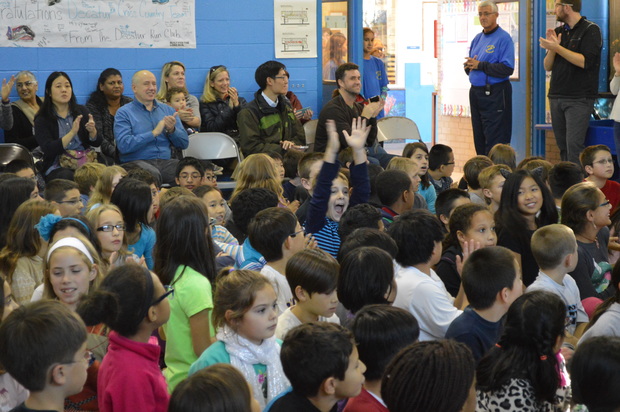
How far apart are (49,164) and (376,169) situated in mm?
2867

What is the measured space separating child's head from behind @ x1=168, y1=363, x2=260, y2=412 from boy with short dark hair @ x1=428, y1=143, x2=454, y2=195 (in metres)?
4.49

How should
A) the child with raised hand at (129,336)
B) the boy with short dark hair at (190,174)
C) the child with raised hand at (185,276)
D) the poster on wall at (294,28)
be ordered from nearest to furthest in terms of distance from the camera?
the child with raised hand at (129,336)
the child with raised hand at (185,276)
the boy with short dark hair at (190,174)
the poster on wall at (294,28)

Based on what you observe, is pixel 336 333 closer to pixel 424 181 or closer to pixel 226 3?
pixel 424 181

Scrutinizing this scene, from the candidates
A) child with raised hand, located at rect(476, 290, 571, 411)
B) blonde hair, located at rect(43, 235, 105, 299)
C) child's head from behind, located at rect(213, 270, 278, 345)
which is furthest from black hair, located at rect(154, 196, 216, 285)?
child with raised hand, located at rect(476, 290, 571, 411)

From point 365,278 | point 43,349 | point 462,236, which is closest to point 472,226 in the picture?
point 462,236

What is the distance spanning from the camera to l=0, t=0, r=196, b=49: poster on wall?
7.42 metres

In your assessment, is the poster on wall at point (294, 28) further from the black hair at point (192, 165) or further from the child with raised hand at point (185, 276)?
the child with raised hand at point (185, 276)

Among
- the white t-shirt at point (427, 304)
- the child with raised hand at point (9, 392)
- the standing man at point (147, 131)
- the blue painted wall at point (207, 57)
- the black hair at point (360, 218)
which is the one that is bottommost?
the child with raised hand at point (9, 392)

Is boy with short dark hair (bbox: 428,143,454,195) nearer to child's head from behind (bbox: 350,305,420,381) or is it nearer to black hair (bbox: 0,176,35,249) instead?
black hair (bbox: 0,176,35,249)

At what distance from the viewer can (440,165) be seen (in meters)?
6.34

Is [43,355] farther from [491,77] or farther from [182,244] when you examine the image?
[491,77]

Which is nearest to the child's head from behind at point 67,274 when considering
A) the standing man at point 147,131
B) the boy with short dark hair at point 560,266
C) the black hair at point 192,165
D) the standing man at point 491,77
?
the boy with short dark hair at point 560,266

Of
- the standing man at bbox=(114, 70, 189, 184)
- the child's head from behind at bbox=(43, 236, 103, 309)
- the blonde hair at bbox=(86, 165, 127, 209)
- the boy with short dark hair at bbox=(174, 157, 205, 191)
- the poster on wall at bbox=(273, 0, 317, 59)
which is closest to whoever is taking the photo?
the child's head from behind at bbox=(43, 236, 103, 309)

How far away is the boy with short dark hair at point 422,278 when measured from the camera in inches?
127
